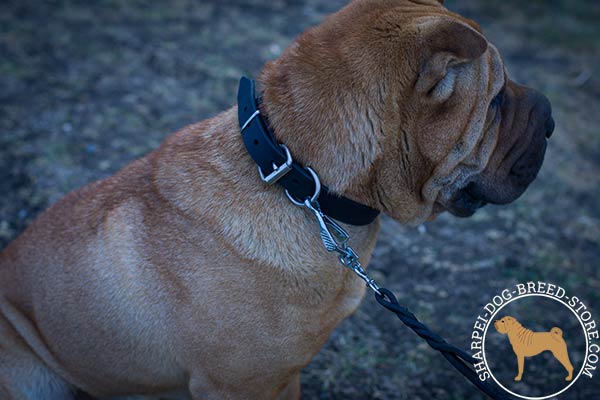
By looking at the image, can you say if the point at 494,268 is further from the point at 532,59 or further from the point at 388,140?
the point at 532,59

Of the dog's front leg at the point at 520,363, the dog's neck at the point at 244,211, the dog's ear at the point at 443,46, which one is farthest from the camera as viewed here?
the dog's front leg at the point at 520,363

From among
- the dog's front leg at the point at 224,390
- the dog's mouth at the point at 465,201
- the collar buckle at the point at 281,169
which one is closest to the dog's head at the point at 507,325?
the dog's mouth at the point at 465,201

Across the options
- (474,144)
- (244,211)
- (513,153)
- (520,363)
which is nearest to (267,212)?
(244,211)

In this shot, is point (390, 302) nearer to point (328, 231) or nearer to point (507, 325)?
point (328, 231)

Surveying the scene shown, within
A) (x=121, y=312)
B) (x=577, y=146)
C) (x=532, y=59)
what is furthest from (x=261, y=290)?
(x=532, y=59)

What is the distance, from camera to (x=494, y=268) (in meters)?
4.28

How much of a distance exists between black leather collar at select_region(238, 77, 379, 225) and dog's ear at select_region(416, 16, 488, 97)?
0.55 meters

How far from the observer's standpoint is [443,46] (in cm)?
210

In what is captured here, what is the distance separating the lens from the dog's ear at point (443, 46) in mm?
2070

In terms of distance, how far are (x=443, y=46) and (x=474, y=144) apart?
482 mm

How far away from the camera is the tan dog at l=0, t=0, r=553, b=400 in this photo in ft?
7.27

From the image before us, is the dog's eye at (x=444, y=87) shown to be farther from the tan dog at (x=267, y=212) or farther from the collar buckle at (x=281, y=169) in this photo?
the collar buckle at (x=281, y=169)

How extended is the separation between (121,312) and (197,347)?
386 mm

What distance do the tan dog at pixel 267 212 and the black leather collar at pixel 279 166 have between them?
5cm
